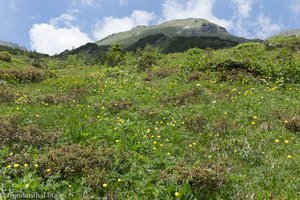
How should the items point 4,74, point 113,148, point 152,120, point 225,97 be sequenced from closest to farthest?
point 113,148 < point 152,120 < point 225,97 < point 4,74

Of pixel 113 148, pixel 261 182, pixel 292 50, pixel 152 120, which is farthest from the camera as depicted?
pixel 292 50

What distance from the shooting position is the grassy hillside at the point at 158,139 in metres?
6.46

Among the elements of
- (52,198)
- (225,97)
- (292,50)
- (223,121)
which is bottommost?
(52,198)

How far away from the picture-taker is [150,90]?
15.3m

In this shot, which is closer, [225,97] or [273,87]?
[225,97]

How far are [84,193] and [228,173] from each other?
2.80 metres

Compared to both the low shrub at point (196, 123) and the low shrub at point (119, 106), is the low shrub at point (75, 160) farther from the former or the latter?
the low shrub at point (119, 106)

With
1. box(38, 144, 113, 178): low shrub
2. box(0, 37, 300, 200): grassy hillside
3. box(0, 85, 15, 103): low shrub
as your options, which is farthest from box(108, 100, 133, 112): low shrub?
box(38, 144, 113, 178): low shrub

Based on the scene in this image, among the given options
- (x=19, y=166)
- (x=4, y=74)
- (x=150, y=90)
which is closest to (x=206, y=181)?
(x=19, y=166)

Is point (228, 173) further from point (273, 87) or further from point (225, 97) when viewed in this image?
point (273, 87)

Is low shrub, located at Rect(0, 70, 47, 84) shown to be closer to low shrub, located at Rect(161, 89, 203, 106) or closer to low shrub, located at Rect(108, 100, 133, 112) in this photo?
low shrub, located at Rect(108, 100, 133, 112)

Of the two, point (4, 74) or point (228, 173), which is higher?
point (4, 74)

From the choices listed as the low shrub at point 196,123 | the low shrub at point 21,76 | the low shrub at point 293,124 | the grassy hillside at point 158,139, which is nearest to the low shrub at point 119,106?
the grassy hillside at point 158,139

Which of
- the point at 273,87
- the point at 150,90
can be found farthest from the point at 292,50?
the point at 150,90
